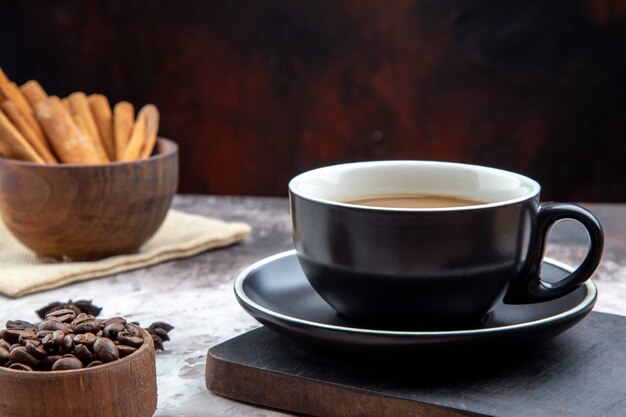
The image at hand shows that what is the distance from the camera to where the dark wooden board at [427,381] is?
72 cm

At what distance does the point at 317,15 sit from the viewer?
2652 mm

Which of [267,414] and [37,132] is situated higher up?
[37,132]

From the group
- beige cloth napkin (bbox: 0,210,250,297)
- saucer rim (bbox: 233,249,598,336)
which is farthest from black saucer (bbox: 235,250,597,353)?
beige cloth napkin (bbox: 0,210,250,297)

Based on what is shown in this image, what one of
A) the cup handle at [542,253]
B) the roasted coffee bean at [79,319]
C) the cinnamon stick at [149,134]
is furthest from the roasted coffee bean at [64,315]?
the cinnamon stick at [149,134]

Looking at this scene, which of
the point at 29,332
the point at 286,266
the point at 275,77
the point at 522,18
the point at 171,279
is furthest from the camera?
the point at 275,77

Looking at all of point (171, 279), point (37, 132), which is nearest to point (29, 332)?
point (171, 279)

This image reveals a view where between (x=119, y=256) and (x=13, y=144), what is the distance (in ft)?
0.66

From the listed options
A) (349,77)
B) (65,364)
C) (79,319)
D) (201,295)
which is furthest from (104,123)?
(349,77)

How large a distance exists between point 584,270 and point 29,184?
0.72 metres

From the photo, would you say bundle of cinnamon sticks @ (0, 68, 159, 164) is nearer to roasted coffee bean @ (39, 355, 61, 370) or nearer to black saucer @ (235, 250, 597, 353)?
black saucer @ (235, 250, 597, 353)

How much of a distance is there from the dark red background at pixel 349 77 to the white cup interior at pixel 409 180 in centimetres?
172

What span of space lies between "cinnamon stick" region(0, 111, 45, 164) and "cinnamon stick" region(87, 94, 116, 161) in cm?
14

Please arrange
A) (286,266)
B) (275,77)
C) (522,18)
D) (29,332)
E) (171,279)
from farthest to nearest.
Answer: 1. (275,77)
2. (522,18)
3. (171,279)
4. (286,266)
5. (29,332)

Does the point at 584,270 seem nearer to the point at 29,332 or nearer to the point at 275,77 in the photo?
the point at 29,332
